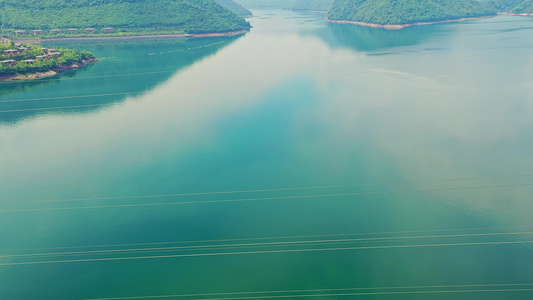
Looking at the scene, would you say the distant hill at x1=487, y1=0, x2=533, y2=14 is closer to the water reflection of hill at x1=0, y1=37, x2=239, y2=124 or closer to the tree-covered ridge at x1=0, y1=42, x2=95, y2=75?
the water reflection of hill at x1=0, y1=37, x2=239, y2=124

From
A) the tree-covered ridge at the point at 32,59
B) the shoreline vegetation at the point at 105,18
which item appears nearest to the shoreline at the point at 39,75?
the tree-covered ridge at the point at 32,59

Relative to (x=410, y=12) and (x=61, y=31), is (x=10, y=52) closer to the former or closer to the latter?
(x=61, y=31)

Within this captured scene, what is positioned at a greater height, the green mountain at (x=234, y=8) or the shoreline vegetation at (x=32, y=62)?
the green mountain at (x=234, y=8)

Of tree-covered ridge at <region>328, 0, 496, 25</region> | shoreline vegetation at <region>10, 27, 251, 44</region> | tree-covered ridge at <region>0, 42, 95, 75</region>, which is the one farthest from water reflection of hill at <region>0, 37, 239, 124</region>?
tree-covered ridge at <region>328, 0, 496, 25</region>

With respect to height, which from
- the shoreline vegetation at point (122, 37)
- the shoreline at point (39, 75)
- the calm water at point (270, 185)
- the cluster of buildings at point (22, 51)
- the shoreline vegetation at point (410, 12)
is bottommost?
the calm water at point (270, 185)

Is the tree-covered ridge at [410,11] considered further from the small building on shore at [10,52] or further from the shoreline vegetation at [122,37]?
the small building on shore at [10,52]

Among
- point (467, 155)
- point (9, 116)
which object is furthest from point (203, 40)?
point (467, 155)

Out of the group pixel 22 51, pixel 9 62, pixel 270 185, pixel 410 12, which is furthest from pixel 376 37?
pixel 9 62
